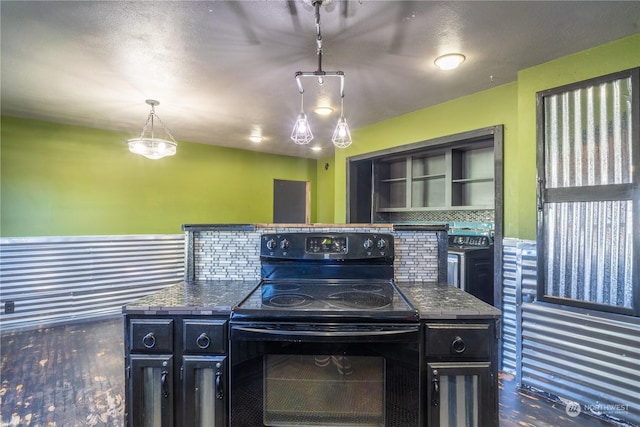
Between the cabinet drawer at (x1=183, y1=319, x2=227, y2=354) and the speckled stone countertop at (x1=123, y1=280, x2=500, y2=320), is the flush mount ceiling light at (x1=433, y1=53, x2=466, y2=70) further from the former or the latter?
the cabinet drawer at (x1=183, y1=319, x2=227, y2=354)

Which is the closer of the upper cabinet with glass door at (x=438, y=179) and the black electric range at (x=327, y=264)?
the black electric range at (x=327, y=264)

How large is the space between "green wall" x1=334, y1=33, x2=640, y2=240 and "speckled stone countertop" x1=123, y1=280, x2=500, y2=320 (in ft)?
4.27

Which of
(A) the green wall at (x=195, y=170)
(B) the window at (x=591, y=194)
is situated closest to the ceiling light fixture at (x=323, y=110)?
(A) the green wall at (x=195, y=170)

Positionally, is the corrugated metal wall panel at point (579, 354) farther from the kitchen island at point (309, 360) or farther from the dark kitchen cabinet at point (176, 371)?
the dark kitchen cabinet at point (176, 371)

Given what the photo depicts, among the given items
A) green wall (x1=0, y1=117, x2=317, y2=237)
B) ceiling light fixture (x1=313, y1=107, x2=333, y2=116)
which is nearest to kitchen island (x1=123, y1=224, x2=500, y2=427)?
ceiling light fixture (x1=313, y1=107, x2=333, y2=116)

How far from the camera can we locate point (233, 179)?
5.30m

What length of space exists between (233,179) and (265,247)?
12.6ft

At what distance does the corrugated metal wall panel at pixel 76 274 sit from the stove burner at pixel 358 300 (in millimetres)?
3796

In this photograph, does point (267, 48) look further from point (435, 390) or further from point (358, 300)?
point (435, 390)

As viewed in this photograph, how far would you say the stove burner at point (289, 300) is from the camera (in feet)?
4.27

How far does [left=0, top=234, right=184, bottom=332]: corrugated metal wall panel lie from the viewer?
3.54 meters

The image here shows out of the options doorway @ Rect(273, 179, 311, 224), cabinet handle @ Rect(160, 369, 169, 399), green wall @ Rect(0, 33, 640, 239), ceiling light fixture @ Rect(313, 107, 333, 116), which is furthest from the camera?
doorway @ Rect(273, 179, 311, 224)

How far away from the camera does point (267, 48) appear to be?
6.79 feet

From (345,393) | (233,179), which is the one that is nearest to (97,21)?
(345,393)
